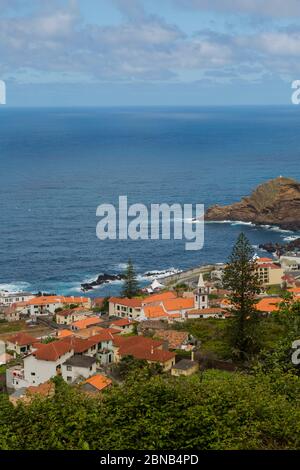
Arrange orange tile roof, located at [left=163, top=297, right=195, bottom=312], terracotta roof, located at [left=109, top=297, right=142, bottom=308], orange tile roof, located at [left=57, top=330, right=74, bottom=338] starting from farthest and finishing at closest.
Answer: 1. terracotta roof, located at [left=109, top=297, right=142, bottom=308]
2. orange tile roof, located at [left=163, top=297, right=195, bottom=312]
3. orange tile roof, located at [left=57, top=330, right=74, bottom=338]

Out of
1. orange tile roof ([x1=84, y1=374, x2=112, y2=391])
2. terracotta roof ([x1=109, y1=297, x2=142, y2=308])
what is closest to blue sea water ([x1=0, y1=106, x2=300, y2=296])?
terracotta roof ([x1=109, y1=297, x2=142, y2=308])

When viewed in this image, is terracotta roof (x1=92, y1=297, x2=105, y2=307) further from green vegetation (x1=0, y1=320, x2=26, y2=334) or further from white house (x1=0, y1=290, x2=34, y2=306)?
green vegetation (x1=0, y1=320, x2=26, y2=334)

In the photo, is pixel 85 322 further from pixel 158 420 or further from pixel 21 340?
pixel 158 420

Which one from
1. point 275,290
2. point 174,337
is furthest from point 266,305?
point 275,290

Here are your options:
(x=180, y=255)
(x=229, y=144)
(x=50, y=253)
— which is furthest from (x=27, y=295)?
(x=229, y=144)

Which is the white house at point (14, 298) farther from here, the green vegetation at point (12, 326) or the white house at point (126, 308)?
the white house at point (126, 308)
